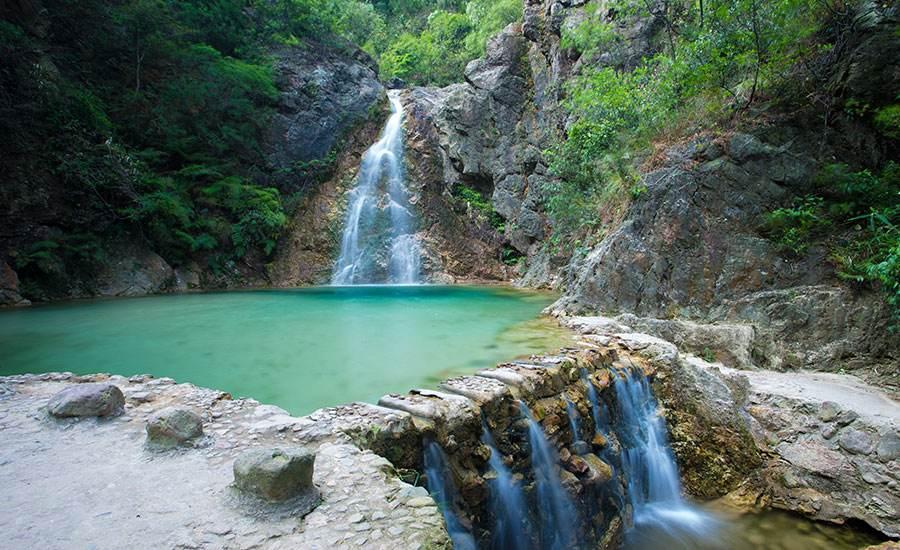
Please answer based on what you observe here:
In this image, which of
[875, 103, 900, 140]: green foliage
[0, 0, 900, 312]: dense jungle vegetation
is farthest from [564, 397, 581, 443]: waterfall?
[875, 103, 900, 140]: green foliage

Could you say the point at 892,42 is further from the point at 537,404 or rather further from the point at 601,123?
the point at 537,404

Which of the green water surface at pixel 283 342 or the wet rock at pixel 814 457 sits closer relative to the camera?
the wet rock at pixel 814 457

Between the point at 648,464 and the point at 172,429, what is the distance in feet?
16.4

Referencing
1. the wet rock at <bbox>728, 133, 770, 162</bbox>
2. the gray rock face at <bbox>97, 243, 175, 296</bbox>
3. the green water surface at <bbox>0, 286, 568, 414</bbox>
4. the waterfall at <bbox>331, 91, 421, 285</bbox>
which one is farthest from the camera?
the waterfall at <bbox>331, 91, 421, 285</bbox>

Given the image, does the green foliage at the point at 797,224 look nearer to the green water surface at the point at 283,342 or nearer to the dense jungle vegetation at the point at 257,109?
the dense jungle vegetation at the point at 257,109

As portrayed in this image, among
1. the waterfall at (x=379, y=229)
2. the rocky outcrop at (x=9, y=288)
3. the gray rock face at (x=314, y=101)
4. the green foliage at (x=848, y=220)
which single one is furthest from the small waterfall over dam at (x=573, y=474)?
the gray rock face at (x=314, y=101)

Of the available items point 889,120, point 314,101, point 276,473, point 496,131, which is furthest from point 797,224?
point 314,101

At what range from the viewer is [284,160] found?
19.4 metres

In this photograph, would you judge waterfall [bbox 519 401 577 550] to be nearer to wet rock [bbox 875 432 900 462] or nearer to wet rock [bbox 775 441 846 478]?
wet rock [bbox 775 441 846 478]

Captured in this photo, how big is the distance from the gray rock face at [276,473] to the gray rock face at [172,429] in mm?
763

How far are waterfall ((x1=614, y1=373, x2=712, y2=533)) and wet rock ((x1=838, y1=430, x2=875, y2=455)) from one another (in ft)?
5.31

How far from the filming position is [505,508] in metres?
3.77

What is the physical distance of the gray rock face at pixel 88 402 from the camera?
10.5 feet

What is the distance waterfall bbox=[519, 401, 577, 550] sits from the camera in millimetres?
4027
